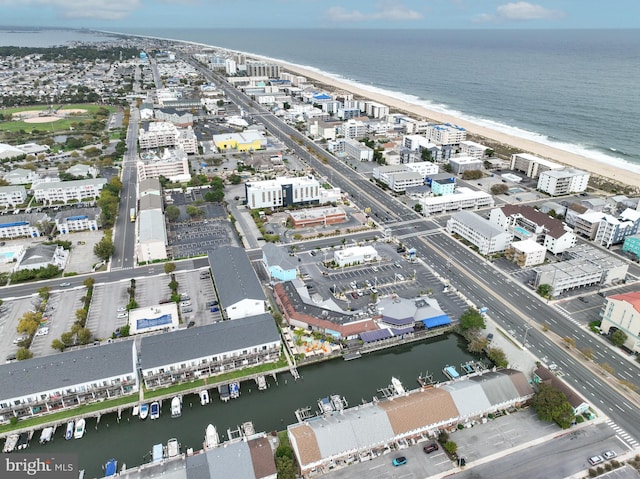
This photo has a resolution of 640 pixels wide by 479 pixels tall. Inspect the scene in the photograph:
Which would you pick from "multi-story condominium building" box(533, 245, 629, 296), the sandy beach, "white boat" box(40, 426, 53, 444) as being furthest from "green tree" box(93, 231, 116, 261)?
the sandy beach

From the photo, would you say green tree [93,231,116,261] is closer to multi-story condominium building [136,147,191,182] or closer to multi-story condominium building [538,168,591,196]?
multi-story condominium building [136,147,191,182]

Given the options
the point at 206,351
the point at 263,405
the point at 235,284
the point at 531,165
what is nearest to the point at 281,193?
the point at 235,284

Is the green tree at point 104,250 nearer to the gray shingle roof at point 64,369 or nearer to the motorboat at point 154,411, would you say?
the gray shingle roof at point 64,369

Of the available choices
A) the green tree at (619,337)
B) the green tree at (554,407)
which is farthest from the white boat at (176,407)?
the green tree at (619,337)

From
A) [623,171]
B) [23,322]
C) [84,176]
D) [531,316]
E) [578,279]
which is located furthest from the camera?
[623,171]

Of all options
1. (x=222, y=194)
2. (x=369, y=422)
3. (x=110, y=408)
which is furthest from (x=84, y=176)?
(x=369, y=422)

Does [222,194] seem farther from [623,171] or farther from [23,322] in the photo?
[623,171]
